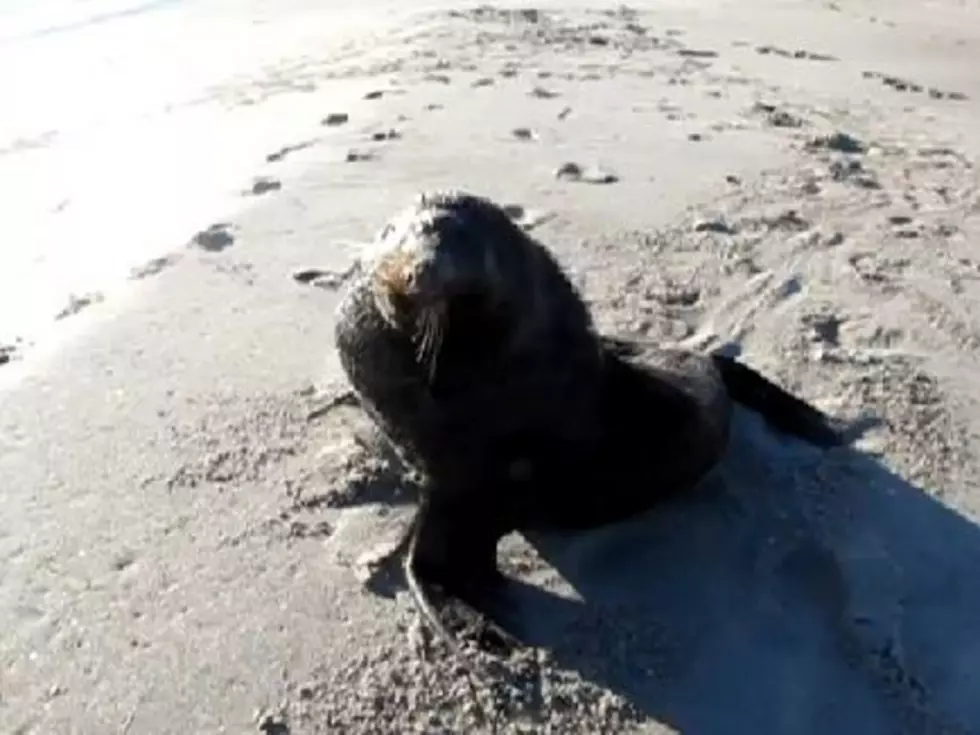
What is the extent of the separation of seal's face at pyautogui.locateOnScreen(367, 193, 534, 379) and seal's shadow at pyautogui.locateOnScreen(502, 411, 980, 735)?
22.9 inches

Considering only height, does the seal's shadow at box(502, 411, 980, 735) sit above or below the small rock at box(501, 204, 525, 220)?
above

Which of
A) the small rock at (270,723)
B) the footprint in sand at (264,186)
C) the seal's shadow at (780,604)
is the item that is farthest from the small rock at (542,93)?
the small rock at (270,723)

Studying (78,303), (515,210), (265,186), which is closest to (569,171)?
(515,210)

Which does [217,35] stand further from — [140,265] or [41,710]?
[41,710]

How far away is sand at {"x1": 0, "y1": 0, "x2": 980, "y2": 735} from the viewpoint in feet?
11.6

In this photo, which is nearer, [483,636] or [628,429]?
[483,636]

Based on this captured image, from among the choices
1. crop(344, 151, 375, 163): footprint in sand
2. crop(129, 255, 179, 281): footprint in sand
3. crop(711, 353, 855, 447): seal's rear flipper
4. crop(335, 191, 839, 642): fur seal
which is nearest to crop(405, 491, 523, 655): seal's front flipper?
crop(335, 191, 839, 642): fur seal

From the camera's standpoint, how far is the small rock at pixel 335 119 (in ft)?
25.4

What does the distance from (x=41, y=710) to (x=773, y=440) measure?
79.9 inches

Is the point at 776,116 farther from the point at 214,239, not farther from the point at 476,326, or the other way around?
the point at 476,326

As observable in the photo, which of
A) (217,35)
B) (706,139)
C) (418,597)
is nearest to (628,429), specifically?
(418,597)

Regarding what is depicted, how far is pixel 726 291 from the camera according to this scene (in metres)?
5.54

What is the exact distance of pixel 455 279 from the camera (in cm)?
358

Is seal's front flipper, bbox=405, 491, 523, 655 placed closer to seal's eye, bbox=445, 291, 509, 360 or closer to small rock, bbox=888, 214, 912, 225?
seal's eye, bbox=445, 291, 509, 360
